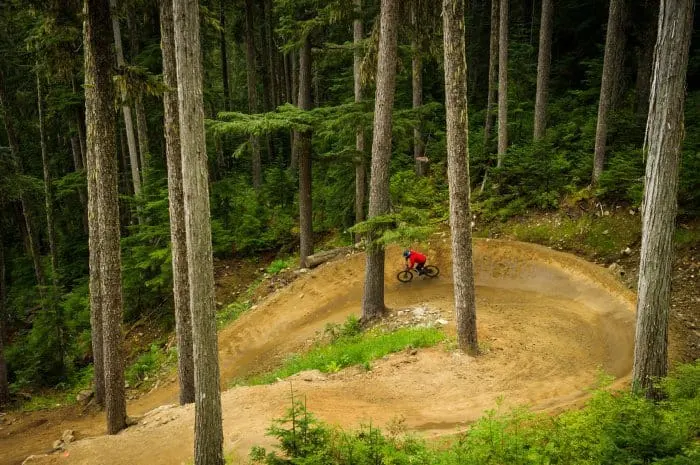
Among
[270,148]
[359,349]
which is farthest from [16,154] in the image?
[359,349]

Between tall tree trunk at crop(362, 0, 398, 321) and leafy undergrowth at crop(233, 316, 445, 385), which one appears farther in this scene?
tall tree trunk at crop(362, 0, 398, 321)

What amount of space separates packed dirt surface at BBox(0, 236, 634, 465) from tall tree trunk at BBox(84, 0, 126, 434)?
142 cm

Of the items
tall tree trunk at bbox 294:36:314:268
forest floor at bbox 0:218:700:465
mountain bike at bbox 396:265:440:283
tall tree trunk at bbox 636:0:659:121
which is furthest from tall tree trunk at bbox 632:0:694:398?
tall tree trunk at bbox 636:0:659:121

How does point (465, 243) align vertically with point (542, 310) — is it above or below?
above

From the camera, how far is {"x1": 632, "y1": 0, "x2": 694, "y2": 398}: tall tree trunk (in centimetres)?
739

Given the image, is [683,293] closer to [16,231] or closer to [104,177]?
[104,177]

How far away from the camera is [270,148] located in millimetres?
34562

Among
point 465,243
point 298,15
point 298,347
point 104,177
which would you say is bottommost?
point 298,347

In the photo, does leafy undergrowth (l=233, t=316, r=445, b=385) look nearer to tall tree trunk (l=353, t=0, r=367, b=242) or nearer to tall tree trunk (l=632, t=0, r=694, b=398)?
tall tree trunk (l=632, t=0, r=694, b=398)

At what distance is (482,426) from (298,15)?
60.5 feet

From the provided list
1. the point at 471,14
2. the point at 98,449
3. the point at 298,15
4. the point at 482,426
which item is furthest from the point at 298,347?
the point at 471,14

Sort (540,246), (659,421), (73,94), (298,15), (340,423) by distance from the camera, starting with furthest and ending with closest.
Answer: (73,94) → (298,15) → (540,246) → (340,423) → (659,421)

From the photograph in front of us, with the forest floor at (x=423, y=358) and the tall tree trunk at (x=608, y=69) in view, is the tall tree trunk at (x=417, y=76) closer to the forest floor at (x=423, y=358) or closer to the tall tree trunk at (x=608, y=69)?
the forest floor at (x=423, y=358)

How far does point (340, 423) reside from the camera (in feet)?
30.9
